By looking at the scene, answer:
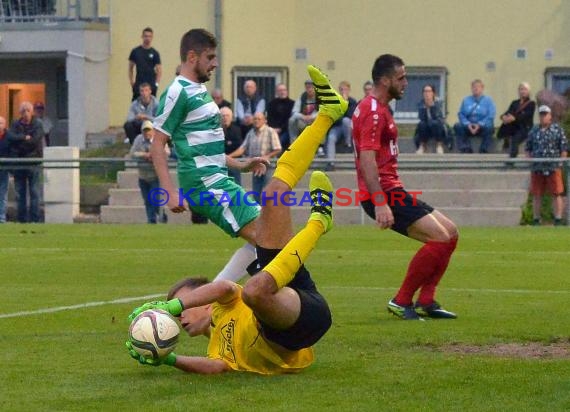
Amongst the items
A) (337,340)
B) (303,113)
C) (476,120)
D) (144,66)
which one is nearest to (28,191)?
(144,66)

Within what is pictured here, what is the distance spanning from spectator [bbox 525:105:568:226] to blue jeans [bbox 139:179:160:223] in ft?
22.9

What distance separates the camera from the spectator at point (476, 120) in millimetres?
26875

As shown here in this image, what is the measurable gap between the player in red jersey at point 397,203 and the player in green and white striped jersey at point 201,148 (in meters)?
1.31

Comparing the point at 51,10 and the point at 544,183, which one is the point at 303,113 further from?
the point at 51,10

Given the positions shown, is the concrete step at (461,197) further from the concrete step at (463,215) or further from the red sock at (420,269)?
the red sock at (420,269)

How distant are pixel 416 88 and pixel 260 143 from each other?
27.6 ft

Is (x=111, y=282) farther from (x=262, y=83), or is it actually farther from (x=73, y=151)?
(x=262, y=83)

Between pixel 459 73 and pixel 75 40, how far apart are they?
9.10m

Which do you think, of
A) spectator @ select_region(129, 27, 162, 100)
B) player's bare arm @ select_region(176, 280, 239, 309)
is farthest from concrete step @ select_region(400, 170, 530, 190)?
player's bare arm @ select_region(176, 280, 239, 309)

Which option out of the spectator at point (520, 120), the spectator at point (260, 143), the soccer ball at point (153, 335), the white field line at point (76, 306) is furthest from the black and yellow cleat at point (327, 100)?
the spectator at point (520, 120)

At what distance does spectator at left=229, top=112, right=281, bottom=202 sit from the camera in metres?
24.7

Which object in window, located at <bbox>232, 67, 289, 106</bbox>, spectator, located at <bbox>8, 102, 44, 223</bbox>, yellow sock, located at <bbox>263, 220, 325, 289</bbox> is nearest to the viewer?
yellow sock, located at <bbox>263, 220, 325, 289</bbox>

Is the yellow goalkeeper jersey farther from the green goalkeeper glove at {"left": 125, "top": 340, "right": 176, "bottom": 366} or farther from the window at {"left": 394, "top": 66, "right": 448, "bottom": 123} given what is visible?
the window at {"left": 394, "top": 66, "right": 448, "bottom": 123}

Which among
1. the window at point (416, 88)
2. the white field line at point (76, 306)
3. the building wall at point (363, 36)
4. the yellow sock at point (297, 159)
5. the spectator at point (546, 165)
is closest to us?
the yellow sock at point (297, 159)
